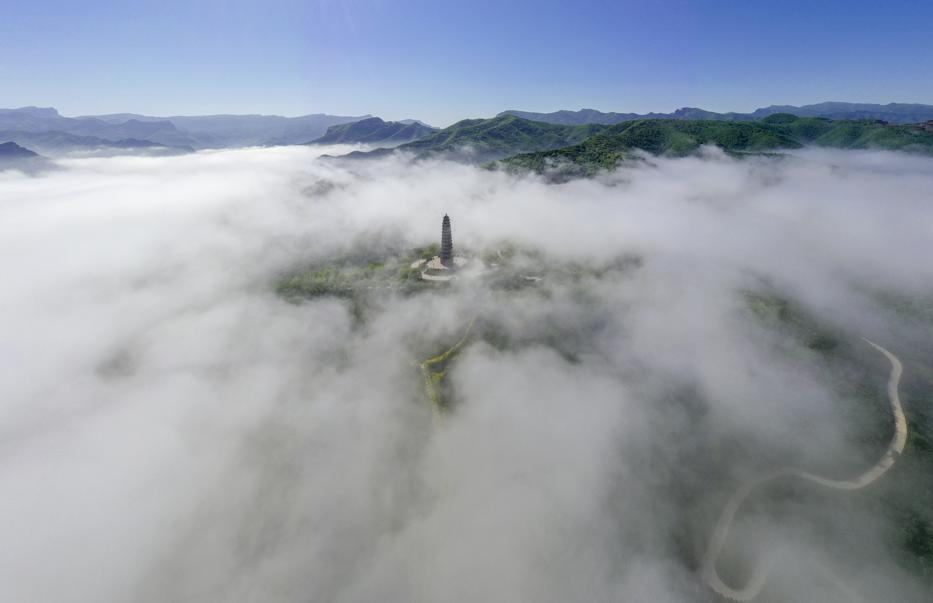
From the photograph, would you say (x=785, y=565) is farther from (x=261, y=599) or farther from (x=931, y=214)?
(x=931, y=214)

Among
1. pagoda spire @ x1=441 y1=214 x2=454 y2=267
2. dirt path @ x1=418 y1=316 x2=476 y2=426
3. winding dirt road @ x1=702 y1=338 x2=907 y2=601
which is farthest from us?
pagoda spire @ x1=441 y1=214 x2=454 y2=267

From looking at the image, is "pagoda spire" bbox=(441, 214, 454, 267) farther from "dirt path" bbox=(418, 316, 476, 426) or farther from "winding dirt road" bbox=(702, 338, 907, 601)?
"winding dirt road" bbox=(702, 338, 907, 601)

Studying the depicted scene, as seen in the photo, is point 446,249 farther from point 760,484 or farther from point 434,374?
point 760,484

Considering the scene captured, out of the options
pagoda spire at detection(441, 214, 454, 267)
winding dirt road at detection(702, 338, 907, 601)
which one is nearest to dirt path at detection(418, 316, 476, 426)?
pagoda spire at detection(441, 214, 454, 267)

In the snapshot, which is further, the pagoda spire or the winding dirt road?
the pagoda spire

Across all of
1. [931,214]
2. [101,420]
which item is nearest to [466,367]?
[101,420]

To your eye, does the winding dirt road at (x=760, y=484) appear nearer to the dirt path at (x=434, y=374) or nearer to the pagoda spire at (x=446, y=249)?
the dirt path at (x=434, y=374)

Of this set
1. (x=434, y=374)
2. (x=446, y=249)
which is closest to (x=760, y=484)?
(x=434, y=374)

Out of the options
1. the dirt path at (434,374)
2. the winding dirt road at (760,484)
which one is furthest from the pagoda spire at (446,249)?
the winding dirt road at (760,484)

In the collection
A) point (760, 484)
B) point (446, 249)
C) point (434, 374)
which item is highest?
point (446, 249)
